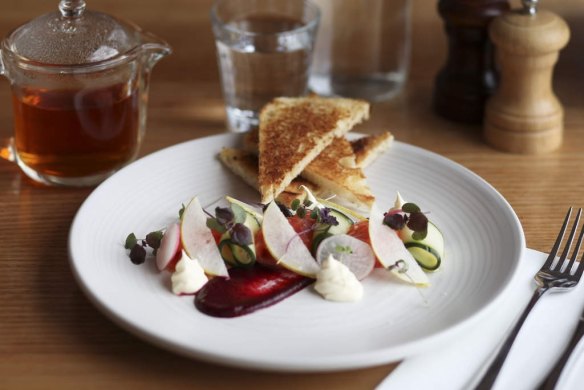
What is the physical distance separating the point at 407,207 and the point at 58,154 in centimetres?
73

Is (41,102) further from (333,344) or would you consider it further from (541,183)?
(541,183)

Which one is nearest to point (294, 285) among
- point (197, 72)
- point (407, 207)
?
point (407, 207)

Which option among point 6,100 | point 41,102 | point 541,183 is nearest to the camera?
point 41,102

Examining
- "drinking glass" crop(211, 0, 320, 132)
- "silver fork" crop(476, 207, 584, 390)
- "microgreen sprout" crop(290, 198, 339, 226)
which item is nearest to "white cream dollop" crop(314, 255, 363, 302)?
"microgreen sprout" crop(290, 198, 339, 226)

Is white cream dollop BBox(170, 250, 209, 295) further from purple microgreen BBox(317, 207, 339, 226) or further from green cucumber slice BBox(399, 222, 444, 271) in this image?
green cucumber slice BBox(399, 222, 444, 271)

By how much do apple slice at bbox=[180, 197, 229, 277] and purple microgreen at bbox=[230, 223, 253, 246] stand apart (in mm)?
44

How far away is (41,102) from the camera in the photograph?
1.69 m

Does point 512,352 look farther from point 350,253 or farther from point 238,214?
point 238,214

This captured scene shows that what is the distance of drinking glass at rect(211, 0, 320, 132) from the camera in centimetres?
196

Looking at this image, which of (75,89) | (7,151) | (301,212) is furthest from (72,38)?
(301,212)

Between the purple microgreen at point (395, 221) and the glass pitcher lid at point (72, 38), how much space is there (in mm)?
648

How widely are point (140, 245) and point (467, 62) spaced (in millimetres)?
959

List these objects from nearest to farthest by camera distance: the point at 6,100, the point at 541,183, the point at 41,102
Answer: the point at 41,102, the point at 541,183, the point at 6,100

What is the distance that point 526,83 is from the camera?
6.20 ft
